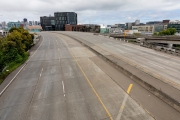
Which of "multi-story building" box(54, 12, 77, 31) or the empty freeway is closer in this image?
the empty freeway

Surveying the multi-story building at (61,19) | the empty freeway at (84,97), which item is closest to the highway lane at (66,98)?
the empty freeway at (84,97)

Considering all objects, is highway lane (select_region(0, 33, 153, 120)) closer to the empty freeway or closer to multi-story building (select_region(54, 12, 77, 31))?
the empty freeway

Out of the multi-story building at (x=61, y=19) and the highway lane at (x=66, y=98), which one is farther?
the multi-story building at (x=61, y=19)

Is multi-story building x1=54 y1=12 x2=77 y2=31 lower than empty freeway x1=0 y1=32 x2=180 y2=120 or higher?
higher

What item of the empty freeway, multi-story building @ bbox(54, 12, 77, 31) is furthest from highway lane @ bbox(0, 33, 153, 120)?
multi-story building @ bbox(54, 12, 77, 31)

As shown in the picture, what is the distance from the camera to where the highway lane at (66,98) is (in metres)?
11.7

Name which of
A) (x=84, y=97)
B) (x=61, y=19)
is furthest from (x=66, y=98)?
(x=61, y=19)

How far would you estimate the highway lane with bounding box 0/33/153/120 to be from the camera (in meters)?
11.7

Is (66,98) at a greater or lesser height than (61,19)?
lesser

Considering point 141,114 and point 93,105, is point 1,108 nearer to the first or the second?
point 93,105

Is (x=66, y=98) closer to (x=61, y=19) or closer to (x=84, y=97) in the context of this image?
(x=84, y=97)

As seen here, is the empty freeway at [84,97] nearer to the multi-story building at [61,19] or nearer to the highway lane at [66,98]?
the highway lane at [66,98]

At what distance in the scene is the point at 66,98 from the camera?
14.3 m

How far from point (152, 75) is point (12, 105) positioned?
17.5 m
